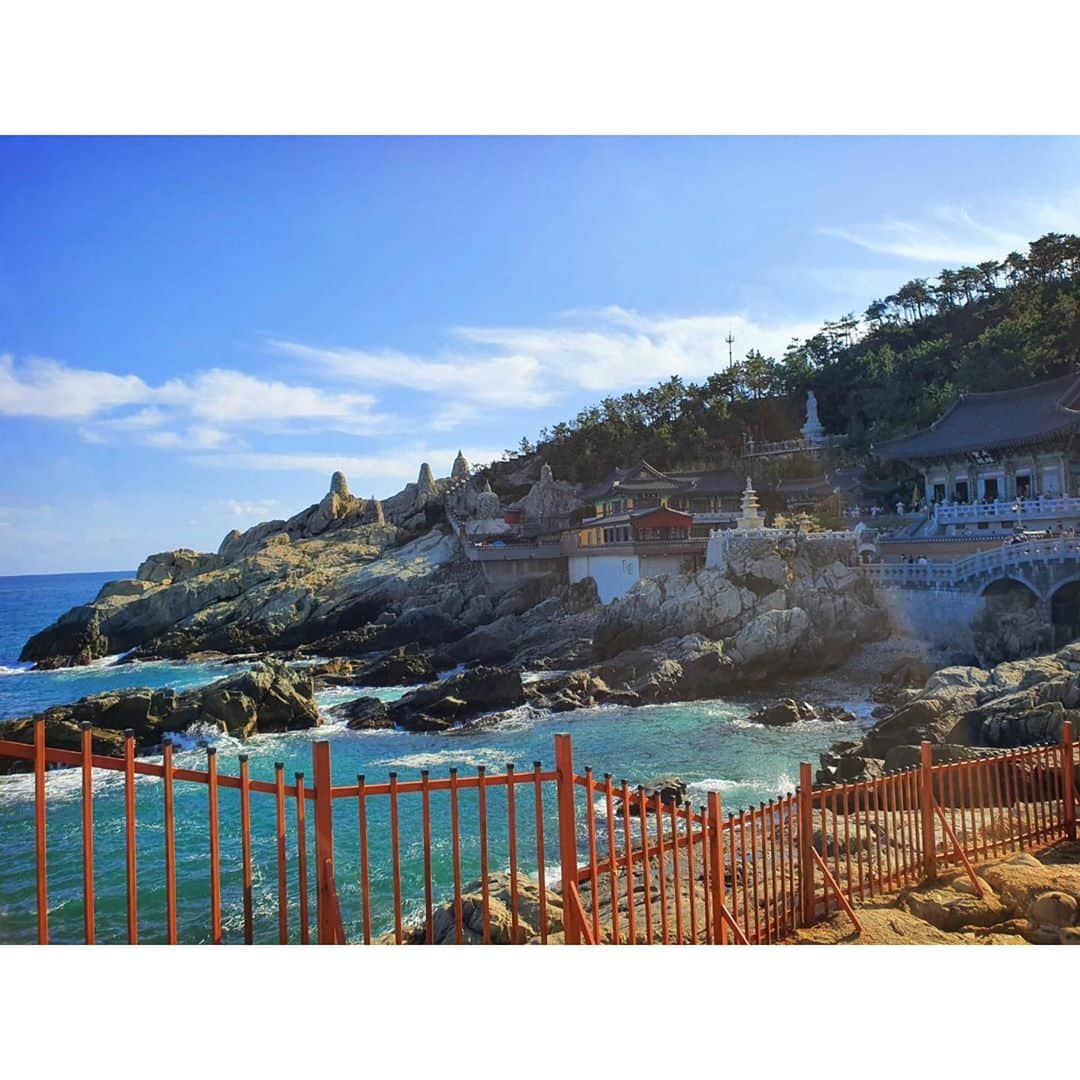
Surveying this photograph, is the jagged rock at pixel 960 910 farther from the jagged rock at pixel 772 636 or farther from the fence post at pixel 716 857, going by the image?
the jagged rock at pixel 772 636

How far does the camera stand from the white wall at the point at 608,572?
7680 mm

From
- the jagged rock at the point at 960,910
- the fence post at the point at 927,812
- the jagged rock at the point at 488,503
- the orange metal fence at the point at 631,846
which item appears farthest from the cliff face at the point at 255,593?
the jagged rock at the point at 960,910

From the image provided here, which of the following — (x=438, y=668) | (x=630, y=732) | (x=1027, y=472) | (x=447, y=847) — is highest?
(x=1027, y=472)

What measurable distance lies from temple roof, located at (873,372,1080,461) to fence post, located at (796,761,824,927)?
5.57 meters

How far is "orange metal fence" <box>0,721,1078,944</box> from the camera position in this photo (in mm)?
2090

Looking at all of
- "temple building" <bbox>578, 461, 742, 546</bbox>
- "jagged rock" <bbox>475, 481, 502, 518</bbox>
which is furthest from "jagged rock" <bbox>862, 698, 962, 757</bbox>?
"jagged rock" <bbox>475, 481, 502, 518</bbox>

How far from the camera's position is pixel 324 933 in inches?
90.1

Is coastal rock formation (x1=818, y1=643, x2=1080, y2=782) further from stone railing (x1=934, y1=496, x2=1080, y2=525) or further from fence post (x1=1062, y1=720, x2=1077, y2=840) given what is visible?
stone railing (x1=934, y1=496, x2=1080, y2=525)

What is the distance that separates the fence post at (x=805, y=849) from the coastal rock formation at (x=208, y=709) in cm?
471

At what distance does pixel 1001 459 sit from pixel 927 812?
5.68 metres

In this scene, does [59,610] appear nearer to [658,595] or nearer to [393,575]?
[393,575]

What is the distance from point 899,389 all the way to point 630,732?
533cm

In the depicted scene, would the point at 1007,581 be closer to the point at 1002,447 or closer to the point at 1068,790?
the point at 1002,447
